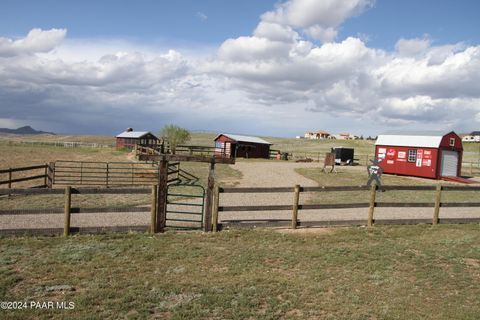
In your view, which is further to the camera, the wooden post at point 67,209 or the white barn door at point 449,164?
the white barn door at point 449,164

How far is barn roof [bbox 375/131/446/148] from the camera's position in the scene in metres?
32.9

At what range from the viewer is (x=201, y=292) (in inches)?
260

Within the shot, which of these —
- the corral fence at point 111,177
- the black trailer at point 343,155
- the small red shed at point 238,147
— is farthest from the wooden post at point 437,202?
the small red shed at point 238,147

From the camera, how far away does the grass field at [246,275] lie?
6020 millimetres

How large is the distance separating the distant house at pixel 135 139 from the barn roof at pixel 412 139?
42.5 m

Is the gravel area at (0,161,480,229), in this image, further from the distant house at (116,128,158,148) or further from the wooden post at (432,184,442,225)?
the distant house at (116,128,158,148)

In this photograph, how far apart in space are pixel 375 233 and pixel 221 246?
4423mm

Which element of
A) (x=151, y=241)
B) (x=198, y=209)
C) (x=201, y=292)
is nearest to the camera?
(x=201, y=292)

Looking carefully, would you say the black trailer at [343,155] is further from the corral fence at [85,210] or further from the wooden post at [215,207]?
the corral fence at [85,210]

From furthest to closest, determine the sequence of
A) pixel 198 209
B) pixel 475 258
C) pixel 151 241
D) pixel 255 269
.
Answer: pixel 198 209 → pixel 151 241 → pixel 475 258 → pixel 255 269

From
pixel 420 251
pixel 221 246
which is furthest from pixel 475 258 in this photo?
pixel 221 246

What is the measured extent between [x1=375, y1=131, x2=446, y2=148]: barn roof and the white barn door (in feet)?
3.92

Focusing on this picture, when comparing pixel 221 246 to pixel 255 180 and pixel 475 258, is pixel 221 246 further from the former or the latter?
pixel 255 180

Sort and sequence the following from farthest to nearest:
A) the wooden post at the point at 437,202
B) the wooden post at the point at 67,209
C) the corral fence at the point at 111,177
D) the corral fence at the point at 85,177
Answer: the corral fence at the point at 111,177 → the corral fence at the point at 85,177 → the wooden post at the point at 437,202 → the wooden post at the point at 67,209
